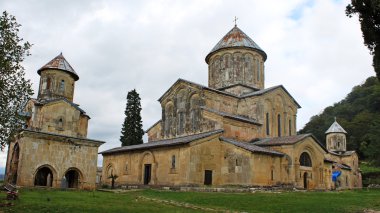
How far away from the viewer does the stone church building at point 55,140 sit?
20188mm

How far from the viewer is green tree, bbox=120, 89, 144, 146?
120ft

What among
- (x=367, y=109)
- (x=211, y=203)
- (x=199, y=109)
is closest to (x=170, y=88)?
(x=199, y=109)

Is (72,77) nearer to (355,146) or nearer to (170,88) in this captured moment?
(170,88)

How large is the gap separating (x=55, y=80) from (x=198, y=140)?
33.2 ft

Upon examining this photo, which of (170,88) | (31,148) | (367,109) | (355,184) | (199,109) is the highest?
(367,109)

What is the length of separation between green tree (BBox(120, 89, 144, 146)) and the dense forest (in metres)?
38.9

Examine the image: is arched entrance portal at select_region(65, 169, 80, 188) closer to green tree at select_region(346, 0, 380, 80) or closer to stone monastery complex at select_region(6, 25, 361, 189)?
stone monastery complex at select_region(6, 25, 361, 189)

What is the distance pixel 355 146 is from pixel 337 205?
55.8 meters

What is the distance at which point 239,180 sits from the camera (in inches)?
887

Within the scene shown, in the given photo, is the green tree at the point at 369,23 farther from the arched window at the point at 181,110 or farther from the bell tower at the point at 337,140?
the bell tower at the point at 337,140

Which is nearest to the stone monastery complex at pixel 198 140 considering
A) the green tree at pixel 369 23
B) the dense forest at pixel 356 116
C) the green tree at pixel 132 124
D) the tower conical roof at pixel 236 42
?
the tower conical roof at pixel 236 42

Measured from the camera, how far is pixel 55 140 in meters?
21.2

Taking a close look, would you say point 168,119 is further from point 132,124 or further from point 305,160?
point 305,160

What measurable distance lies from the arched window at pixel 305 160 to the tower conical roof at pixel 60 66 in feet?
55.8
